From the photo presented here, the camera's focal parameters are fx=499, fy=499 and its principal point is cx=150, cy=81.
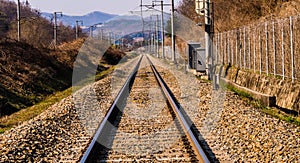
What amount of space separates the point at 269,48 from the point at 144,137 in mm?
10882

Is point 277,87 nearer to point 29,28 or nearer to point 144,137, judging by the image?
point 144,137

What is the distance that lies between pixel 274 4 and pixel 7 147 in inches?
1039

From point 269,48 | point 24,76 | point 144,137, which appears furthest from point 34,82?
point 144,137

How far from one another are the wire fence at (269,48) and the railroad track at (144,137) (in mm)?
4270

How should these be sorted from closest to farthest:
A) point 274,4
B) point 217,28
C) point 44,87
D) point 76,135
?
point 76,135 < point 44,87 < point 274,4 < point 217,28

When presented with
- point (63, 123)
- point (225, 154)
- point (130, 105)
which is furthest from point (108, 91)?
point (225, 154)

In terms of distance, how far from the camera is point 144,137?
9477 mm

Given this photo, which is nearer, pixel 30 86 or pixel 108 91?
pixel 108 91

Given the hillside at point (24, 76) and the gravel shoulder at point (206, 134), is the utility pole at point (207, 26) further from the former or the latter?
the hillside at point (24, 76)

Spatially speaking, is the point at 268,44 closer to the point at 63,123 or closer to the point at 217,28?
the point at 63,123

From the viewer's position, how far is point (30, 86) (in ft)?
71.3

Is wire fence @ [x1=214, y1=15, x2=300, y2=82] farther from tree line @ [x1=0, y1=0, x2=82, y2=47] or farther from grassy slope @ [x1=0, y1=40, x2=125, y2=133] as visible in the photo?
tree line @ [x1=0, y1=0, x2=82, y2=47]

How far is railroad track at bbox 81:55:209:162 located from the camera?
25.3ft

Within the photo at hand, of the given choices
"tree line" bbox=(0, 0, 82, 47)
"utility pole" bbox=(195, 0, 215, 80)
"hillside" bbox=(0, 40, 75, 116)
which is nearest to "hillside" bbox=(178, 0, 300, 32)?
"utility pole" bbox=(195, 0, 215, 80)
